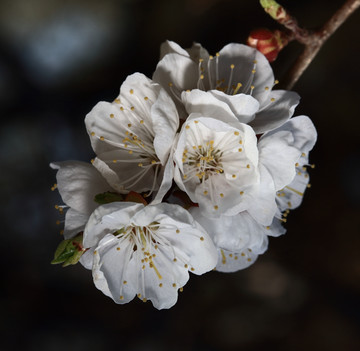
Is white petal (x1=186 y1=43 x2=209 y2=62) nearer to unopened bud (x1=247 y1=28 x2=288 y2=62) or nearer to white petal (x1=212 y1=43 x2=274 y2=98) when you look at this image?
white petal (x1=212 y1=43 x2=274 y2=98)

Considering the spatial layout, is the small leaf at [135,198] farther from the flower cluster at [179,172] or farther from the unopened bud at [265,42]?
A: the unopened bud at [265,42]

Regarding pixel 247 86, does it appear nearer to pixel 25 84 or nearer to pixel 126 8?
pixel 126 8

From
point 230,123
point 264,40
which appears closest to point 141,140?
point 230,123

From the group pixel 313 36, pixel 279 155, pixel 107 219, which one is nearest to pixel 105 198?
pixel 107 219

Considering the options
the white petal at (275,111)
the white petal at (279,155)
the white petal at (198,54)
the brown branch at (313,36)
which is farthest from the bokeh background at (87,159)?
the white petal at (279,155)

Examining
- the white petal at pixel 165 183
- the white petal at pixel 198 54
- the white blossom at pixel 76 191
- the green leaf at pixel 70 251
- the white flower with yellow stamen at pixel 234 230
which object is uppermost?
the white petal at pixel 198 54

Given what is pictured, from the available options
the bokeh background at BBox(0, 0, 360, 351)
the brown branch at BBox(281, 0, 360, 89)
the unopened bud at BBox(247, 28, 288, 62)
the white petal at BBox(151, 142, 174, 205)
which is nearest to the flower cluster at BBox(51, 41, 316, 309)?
the white petal at BBox(151, 142, 174, 205)

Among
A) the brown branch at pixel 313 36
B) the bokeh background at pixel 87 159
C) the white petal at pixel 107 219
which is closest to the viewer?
the white petal at pixel 107 219
